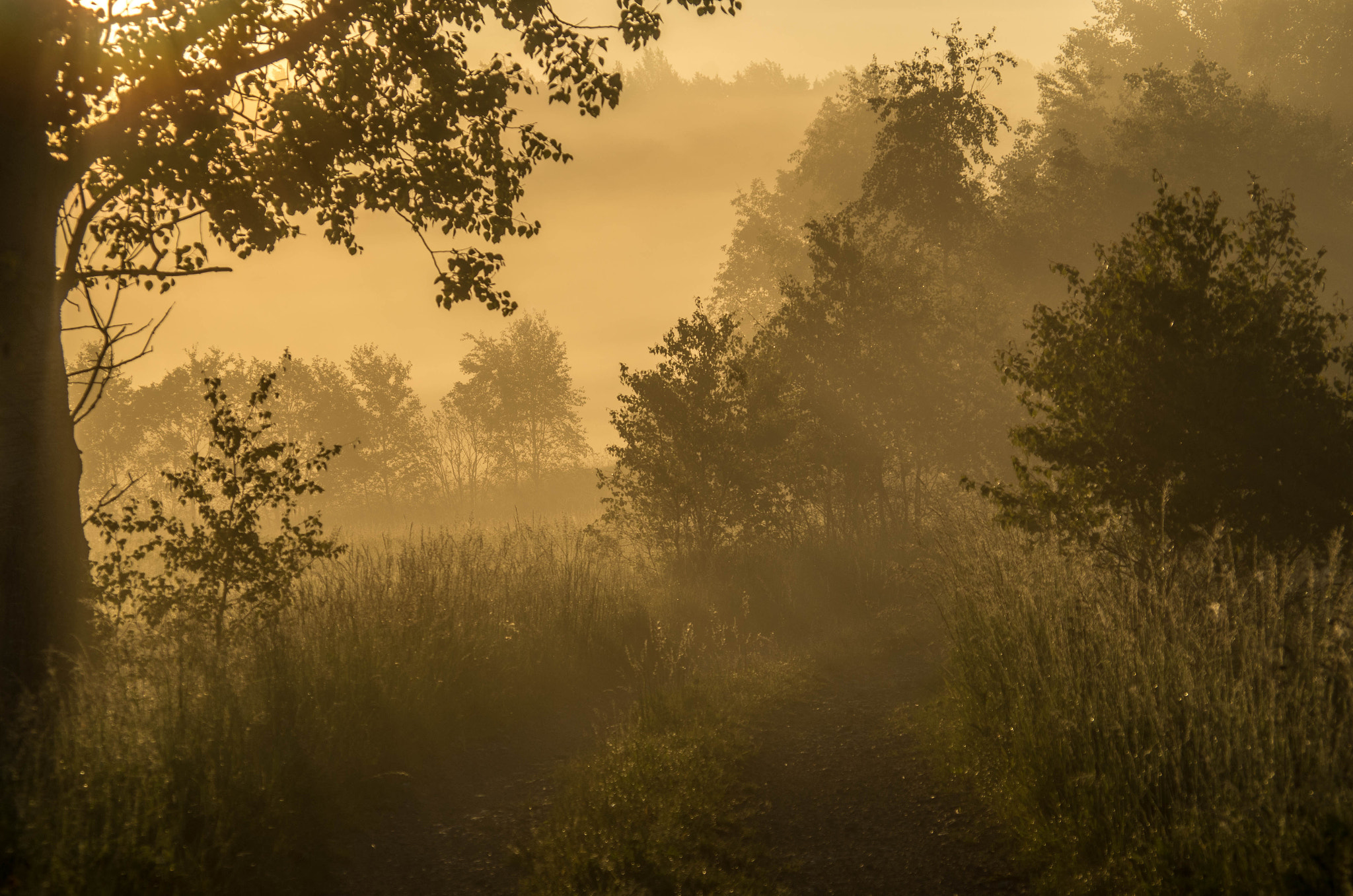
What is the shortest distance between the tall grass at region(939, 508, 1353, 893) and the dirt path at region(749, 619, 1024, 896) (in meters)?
0.38

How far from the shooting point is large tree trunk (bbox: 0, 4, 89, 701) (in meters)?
6.76

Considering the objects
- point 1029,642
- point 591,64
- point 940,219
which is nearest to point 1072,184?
point 940,219

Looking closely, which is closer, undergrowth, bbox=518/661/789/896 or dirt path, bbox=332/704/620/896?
undergrowth, bbox=518/661/789/896

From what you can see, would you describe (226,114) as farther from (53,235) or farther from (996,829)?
(996,829)

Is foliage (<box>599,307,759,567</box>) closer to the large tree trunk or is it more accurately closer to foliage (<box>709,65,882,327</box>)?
the large tree trunk

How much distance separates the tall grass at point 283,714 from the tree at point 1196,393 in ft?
20.3

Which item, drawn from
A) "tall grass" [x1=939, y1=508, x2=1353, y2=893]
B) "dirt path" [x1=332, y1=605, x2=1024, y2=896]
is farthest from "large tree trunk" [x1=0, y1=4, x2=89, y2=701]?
"tall grass" [x1=939, y1=508, x2=1353, y2=893]

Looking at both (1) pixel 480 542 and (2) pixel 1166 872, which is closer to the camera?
(2) pixel 1166 872

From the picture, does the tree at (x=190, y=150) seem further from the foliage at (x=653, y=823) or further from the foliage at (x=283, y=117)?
the foliage at (x=653, y=823)

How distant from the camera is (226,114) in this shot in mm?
8375

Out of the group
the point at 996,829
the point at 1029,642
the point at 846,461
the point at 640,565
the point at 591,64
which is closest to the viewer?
the point at 996,829

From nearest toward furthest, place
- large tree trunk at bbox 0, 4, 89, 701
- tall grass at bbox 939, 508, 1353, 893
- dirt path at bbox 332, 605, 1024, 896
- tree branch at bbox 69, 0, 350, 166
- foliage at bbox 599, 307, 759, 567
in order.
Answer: tall grass at bbox 939, 508, 1353, 893, dirt path at bbox 332, 605, 1024, 896, large tree trunk at bbox 0, 4, 89, 701, tree branch at bbox 69, 0, 350, 166, foliage at bbox 599, 307, 759, 567

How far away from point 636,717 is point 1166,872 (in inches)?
210

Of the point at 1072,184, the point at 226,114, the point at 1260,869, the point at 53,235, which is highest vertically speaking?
the point at 1072,184
